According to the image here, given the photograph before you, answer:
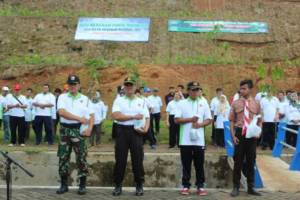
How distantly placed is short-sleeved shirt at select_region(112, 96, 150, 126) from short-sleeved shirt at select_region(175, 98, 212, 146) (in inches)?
27.6

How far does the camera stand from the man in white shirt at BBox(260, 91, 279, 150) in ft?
54.4

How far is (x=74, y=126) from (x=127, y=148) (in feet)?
3.60

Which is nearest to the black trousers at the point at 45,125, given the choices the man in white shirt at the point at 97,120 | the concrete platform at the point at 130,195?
the man in white shirt at the point at 97,120

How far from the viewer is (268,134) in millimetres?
16656

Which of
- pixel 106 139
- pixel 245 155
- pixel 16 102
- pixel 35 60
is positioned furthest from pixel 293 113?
pixel 35 60

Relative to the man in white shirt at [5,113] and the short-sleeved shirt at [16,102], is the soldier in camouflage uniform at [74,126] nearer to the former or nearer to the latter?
the short-sleeved shirt at [16,102]

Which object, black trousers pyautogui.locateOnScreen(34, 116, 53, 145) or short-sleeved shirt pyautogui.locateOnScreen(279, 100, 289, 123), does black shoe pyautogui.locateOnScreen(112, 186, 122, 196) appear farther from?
short-sleeved shirt pyautogui.locateOnScreen(279, 100, 289, 123)

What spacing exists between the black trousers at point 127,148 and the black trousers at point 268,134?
745 centimetres

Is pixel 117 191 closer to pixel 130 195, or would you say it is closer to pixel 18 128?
pixel 130 195

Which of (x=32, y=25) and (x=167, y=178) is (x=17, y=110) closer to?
→ (x=167, y=178)

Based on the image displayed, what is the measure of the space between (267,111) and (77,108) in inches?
329

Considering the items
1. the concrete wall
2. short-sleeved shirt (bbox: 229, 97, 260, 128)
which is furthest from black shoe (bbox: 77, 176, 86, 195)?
the concrete wall

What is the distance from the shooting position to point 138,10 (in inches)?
1271

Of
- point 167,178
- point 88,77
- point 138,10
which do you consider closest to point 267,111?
point 167,178
